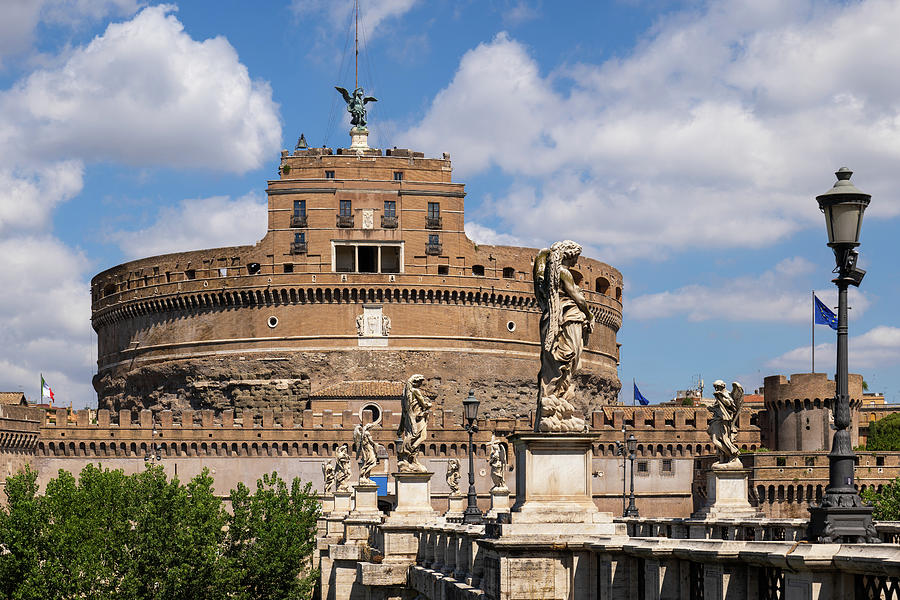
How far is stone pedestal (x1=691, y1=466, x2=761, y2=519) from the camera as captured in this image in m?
23.7

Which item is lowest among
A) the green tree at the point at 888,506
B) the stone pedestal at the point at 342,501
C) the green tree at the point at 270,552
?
the green tree at the point at 270,552

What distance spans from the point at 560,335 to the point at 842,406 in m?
2.87

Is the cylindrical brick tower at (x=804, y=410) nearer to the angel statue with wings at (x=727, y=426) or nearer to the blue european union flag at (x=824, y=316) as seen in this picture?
the blue european union flag at (x=824, y=316)

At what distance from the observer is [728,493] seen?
2402 centimetres

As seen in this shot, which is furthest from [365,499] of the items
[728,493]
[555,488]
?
[555,488]

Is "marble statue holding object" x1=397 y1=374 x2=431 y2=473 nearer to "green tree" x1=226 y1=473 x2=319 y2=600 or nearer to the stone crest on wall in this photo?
"green tree" x1=226 y1=473 x2=319 y2=600

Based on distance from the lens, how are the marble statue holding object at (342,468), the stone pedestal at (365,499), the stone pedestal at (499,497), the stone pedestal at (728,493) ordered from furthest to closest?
the marble statue holding object at (342,468)
the stone pedestal at (499,497)
the stone pedestal at (365,499)
the stone pedestal at (728,493)

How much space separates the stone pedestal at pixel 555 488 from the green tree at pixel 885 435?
65.3m

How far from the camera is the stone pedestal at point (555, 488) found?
42.1ft

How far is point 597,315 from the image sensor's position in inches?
3332

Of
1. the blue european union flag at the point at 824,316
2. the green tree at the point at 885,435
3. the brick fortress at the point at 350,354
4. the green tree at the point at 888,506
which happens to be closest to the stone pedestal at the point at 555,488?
the green tree at the point at 888,506

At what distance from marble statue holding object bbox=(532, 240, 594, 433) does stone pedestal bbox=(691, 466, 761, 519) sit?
1103 centimetres

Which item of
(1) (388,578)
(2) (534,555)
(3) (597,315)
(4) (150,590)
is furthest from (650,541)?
(3) (597,315)

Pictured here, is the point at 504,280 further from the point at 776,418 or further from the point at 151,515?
the point at 151,515
